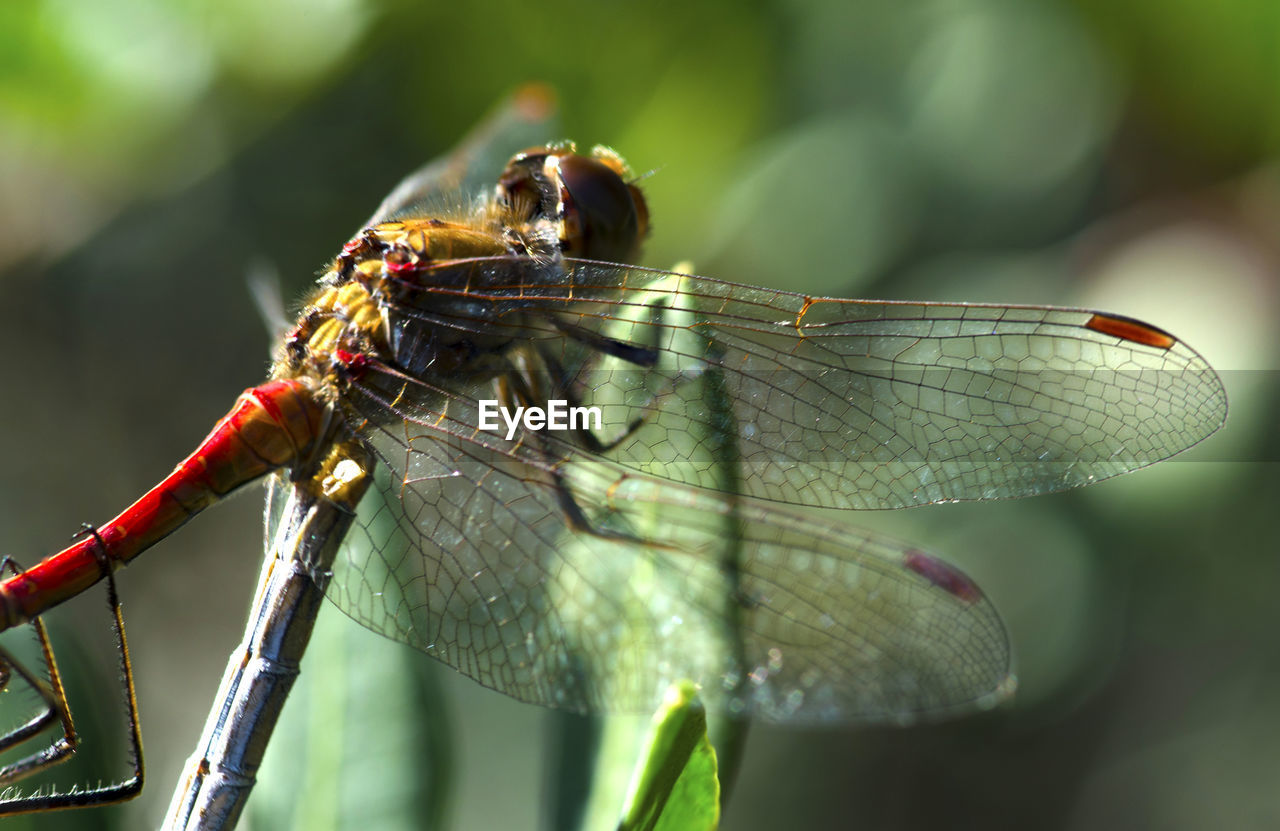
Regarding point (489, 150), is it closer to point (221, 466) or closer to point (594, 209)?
point (594, 209)

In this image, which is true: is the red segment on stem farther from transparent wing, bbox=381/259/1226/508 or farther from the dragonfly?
transparent wing, bbox=381/259/1226/508

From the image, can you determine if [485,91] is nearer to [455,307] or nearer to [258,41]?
[258,41]

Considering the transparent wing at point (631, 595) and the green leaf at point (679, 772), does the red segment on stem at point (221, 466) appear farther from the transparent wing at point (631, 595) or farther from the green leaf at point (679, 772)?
the green leaf at point (679, 772)

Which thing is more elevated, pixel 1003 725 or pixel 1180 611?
pixel 1180 611

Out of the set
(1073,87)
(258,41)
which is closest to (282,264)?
(258,41)

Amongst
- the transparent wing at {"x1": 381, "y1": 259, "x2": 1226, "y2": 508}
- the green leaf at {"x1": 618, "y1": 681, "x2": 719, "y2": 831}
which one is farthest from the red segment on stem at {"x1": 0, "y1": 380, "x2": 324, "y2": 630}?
the green leaf at {"x1": 618, "y1": 681, "x2": 719, "y2": 831}
